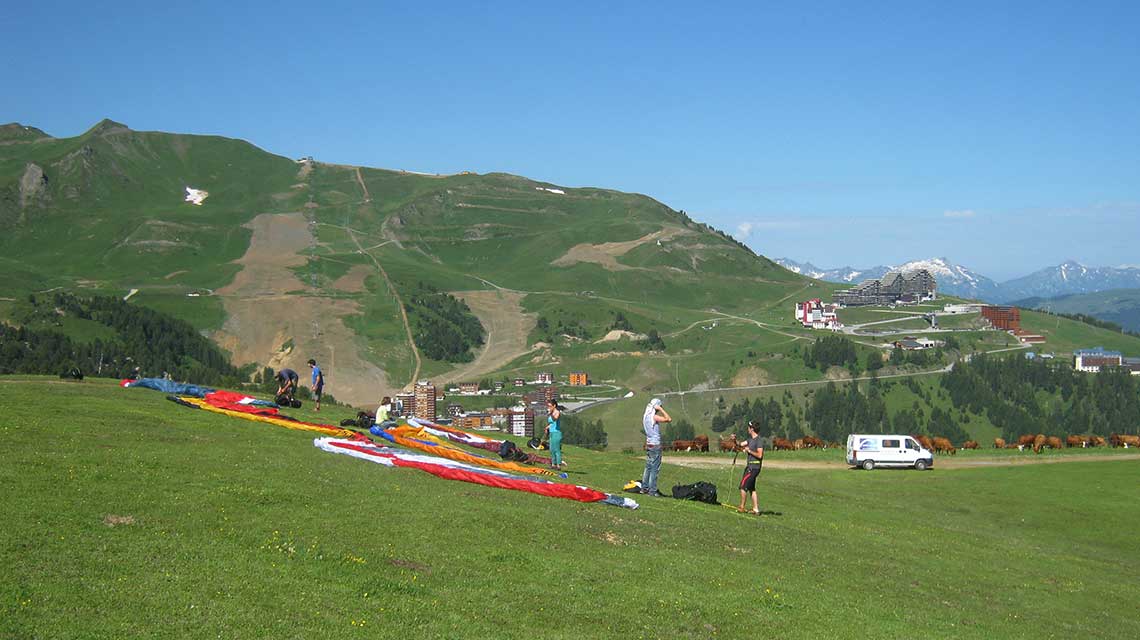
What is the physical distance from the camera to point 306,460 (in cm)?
2512

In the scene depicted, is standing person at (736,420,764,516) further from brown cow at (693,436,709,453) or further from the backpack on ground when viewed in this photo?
brown cow at (693,436,709,453)

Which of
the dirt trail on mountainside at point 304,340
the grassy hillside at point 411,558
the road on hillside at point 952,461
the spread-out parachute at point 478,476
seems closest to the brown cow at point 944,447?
the road on hillside at point 952,461

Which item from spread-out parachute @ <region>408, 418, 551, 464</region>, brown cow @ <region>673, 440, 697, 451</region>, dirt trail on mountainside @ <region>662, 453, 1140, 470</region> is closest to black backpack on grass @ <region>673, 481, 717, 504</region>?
spread-out parachute @ <region>408, 418, 551, 464</region>

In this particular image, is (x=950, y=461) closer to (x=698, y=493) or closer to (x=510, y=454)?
(x=698, y=493)

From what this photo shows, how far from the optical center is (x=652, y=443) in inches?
1123

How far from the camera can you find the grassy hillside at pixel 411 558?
13.5 meters

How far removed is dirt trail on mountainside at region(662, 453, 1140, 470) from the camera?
5312 cm

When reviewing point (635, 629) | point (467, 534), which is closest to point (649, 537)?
point (467, 534)

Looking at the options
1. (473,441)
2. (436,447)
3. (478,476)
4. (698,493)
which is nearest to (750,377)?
(473,441)

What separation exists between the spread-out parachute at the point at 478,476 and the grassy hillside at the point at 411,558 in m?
0.74

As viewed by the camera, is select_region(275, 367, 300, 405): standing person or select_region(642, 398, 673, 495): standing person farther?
select_region(275, 367, 300, 405): standing person

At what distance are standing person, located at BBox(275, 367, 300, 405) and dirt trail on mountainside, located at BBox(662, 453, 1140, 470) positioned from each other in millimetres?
21225

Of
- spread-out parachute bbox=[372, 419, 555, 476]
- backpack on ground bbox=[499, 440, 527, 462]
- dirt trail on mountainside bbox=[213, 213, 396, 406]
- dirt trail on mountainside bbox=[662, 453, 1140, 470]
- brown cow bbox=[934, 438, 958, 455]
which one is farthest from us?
dirt trail on mountainside bbox=[213, 213, 396, 406]

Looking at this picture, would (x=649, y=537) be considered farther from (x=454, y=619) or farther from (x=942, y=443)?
(x=942, y=443)
